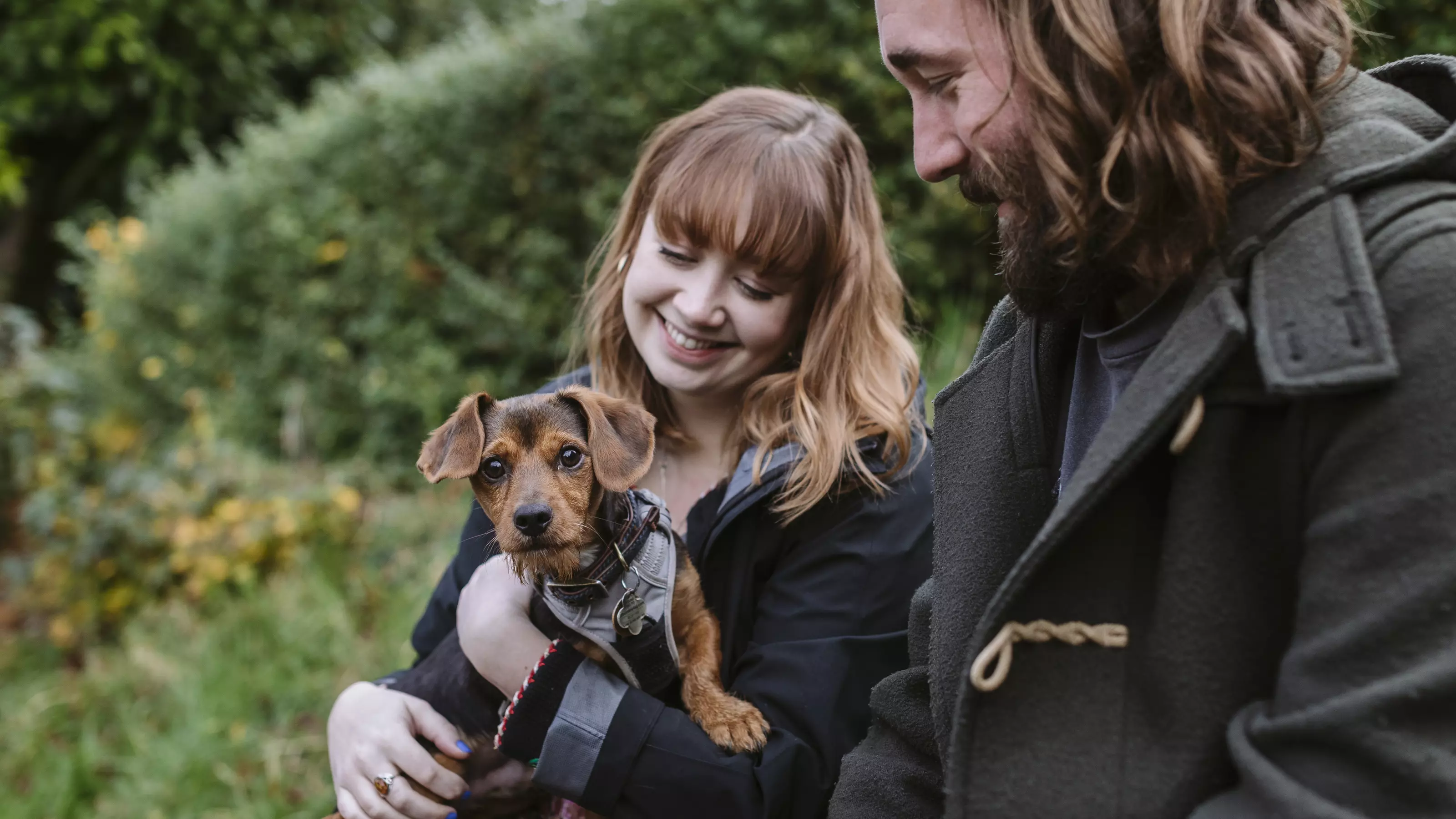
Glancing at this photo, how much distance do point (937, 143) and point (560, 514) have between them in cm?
120

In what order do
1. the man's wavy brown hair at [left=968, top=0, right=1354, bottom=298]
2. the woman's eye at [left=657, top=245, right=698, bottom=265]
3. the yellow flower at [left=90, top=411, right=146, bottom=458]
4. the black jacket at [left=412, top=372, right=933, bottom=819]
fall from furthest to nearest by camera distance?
the yellow flower at [left=90, top=411, right=146, bottom=458]
the woman's eye at [left=657, top=245, right=698, bottom=265]
the black jacket at [left=412, top=372, right=933, bottom=819]
the man's wavy brown hair at [left=968, top=0, right=1354, bottom=298]

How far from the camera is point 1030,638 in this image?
1493 mm

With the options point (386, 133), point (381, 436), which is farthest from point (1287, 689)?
point (386, 133)

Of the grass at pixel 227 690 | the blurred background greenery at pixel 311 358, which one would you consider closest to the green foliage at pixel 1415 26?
the blurred background greenery at pixel 311 358

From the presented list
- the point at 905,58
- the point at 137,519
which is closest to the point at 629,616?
the point at 905,58

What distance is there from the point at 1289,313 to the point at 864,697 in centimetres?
134

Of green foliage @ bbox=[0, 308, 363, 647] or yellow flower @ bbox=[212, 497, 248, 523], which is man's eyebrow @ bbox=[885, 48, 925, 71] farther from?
yellow flower @ bbox=[212, 497, 248, 523]

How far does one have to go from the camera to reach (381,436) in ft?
22.8

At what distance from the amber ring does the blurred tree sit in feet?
37.0

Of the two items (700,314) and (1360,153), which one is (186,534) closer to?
(700,314)

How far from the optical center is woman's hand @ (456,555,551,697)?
2428 mm

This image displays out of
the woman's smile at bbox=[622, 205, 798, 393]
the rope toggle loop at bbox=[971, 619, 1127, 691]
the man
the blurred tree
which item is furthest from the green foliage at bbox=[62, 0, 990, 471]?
the blurred tree

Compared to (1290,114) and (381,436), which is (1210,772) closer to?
(1290,114)

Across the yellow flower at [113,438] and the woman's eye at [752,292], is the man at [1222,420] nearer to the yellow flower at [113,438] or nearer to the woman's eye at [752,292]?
the woman's eye at [752,292]
